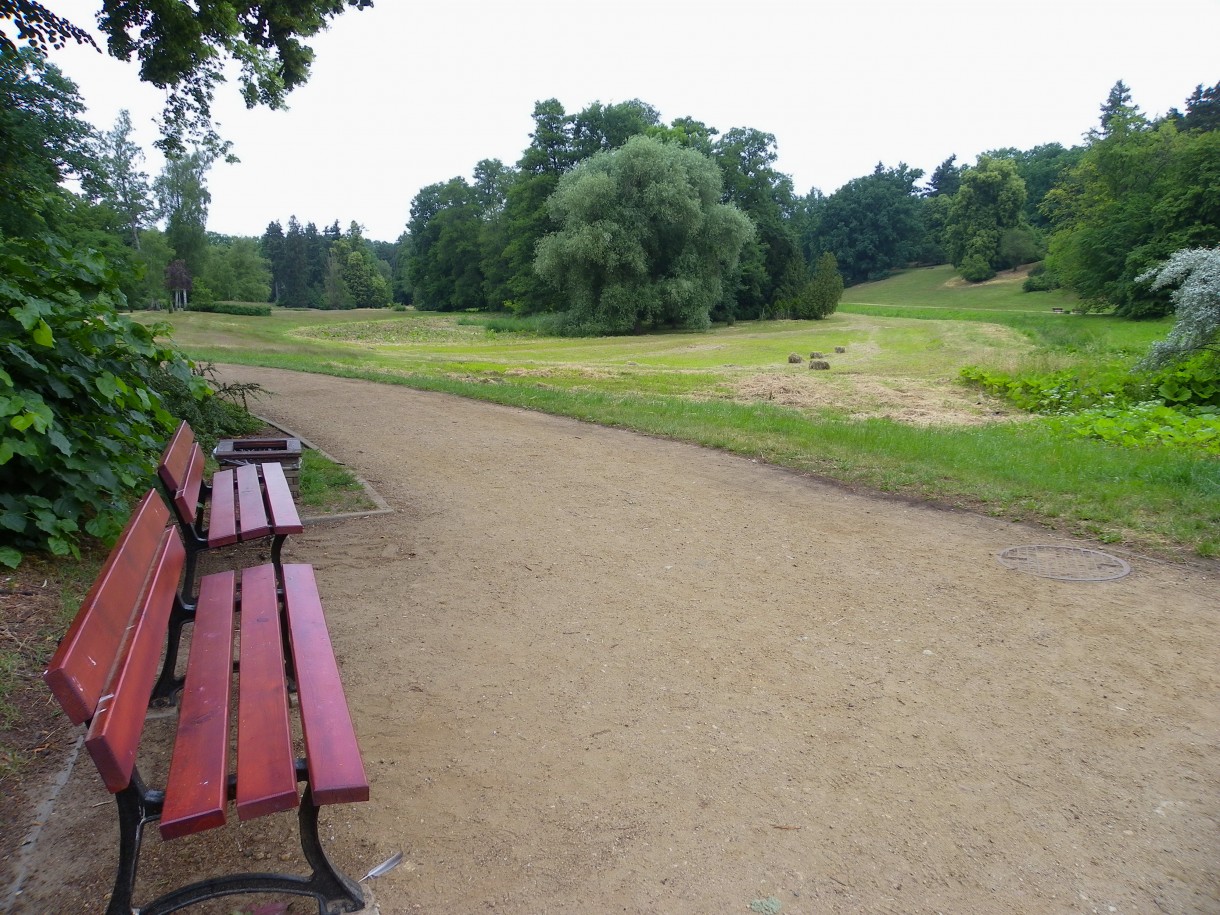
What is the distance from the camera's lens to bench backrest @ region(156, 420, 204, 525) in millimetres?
3770

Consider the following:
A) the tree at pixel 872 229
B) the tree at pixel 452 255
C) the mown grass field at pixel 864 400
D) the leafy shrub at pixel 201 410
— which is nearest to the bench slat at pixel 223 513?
the leafy shrub at pixel 201 410

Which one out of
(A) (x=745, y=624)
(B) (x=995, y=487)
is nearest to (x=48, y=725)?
(A) (x=745, y=624)

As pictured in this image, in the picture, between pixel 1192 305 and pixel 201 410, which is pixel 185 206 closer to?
pixel 201 410

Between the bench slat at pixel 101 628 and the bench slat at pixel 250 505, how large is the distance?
71 centimetres

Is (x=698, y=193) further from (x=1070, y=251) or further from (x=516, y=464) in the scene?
(x=516, y=464)

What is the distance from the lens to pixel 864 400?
15.5m

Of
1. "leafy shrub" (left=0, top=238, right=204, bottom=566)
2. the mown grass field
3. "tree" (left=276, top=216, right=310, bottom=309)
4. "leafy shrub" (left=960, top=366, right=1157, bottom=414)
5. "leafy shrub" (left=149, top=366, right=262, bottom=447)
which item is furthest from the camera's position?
"tree" (left=276, top=216, right=310, bottom=309)

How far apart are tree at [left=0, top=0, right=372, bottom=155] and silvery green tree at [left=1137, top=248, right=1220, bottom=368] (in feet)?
39.7

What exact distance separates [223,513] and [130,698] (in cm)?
238

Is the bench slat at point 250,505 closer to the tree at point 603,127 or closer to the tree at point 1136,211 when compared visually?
the tree at point 1136,211

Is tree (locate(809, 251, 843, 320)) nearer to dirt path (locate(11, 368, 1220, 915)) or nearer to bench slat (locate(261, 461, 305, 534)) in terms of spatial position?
dirt path (locate(11, 368, 1220, 915))

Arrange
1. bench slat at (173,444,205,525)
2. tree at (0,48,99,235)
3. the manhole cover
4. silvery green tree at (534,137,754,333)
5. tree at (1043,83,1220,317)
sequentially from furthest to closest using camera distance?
silvery green tree at (534,137,754,333) → tree at (1043,83,1220,317) → tree at (0,48,99,235) → the manhole cover → bench slat at (173,444,205,525)

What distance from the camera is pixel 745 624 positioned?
4383 millimetres

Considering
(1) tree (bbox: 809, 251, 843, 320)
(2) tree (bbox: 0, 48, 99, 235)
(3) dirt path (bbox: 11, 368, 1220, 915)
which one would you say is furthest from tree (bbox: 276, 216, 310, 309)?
(3) dirt path (bbox: 11, 368, 1220, 915)
